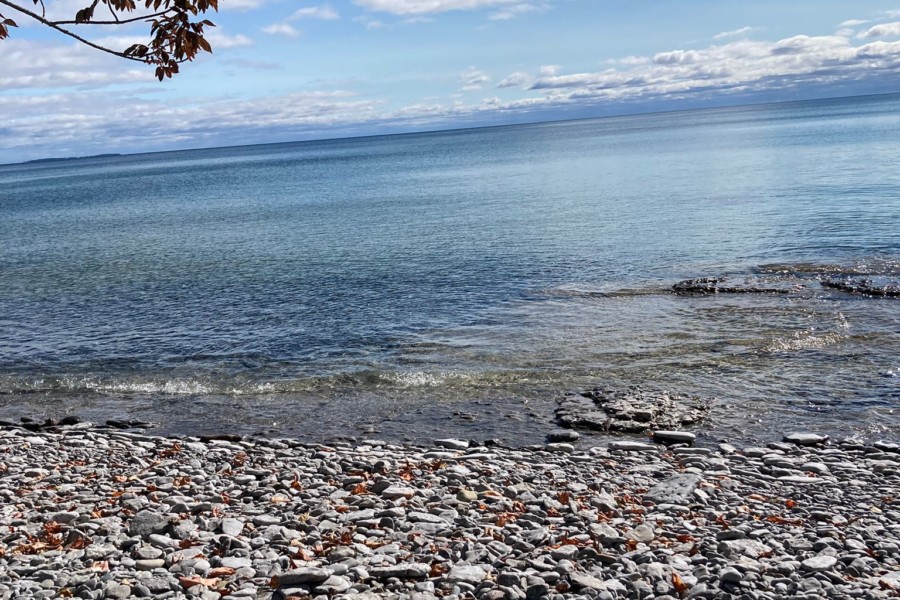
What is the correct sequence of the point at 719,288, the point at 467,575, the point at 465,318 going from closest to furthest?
the point at 467,575 → the point at 465,318 → the point at 719,288

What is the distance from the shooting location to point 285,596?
25.8ft

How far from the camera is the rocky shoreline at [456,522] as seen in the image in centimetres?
806

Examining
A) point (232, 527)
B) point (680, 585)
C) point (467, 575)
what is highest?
point (232, 527)

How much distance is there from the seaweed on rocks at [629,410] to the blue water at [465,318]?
529 millimetres

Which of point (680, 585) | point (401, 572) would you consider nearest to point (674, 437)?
point (680, 585)

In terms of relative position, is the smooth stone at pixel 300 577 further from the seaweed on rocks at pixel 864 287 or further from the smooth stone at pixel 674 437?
the seaweed on rocks at pixel 864 287

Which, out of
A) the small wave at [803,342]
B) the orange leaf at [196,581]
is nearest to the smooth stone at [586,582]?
the orange leaf at [196,581]

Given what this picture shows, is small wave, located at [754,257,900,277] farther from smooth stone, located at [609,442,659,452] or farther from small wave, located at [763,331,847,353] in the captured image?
smooth stone, located at [609,442,659,452]

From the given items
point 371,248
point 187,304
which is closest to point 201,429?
point 187,304

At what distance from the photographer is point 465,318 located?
77.7ft

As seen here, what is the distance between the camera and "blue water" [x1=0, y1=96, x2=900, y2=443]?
1675cm

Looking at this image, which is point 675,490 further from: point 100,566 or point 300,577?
point 100,566

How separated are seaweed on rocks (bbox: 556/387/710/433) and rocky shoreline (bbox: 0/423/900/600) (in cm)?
103

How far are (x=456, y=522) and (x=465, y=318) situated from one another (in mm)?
14152
